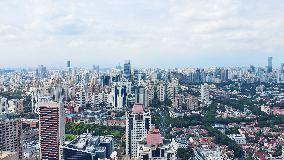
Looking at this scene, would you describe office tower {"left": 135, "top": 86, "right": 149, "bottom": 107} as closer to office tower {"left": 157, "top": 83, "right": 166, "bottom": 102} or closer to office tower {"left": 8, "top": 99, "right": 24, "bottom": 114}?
office tower {"left": 157, "top": 83, "right": 166, "bottom": 102}

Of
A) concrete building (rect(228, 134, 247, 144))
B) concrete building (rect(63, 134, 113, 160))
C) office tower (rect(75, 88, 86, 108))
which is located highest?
office tower (rect(75, 88, 86, 108))

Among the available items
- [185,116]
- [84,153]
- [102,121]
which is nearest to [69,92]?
[102,121]

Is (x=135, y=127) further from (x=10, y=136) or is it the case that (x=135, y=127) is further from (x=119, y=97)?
(x=119, y=97)

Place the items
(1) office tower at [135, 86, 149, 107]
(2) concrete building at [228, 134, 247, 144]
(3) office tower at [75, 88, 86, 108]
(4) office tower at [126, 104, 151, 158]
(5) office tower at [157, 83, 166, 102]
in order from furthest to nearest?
(5) office tower at [157, 83, 166, 102] → (3) office tower at [75, 88, 86, 108] → (1) office tower at [135, 86, 149, 107] → (2) concrete building at [228, 134, 247, 144] → (4) office tower at [126, 104, 151, 158]

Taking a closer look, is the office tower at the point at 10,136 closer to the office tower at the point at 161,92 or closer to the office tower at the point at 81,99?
the office tower at the point at 81,99

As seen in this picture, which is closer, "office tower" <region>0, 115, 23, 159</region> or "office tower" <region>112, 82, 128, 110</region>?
"office tower" <region>0, 115, 23, 159</region>

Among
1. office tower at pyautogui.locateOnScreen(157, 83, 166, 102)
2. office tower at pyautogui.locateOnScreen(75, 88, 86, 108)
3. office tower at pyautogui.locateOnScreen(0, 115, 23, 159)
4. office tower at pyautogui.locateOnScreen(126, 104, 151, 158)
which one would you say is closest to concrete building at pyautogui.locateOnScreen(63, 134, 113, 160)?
office tower at pyautogui.locateOnScreen(126, 104, 151, 158)
